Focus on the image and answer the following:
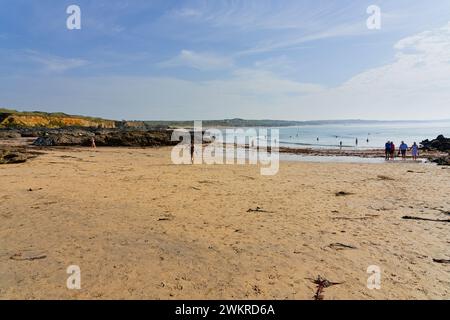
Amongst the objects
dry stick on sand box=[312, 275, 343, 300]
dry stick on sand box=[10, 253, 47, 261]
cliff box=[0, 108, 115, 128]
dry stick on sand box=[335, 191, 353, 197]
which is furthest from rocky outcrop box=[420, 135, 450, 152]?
cliff box=[0, 108, 115, 128]

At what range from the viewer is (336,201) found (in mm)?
12727

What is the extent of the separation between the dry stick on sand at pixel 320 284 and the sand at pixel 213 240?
104 mm

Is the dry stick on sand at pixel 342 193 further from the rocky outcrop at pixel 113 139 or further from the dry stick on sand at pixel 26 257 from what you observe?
the rocky outcrop at pixel 113 139

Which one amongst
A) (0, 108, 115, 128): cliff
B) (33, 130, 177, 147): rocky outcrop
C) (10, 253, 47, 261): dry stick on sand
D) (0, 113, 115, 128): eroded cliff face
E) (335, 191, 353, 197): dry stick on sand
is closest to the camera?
(10, 253, 47, 261): dry stick on sand

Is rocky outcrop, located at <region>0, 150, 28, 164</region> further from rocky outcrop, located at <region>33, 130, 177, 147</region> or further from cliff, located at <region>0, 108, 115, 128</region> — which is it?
cliff, located at <region>0, 108, 115, 128</region>

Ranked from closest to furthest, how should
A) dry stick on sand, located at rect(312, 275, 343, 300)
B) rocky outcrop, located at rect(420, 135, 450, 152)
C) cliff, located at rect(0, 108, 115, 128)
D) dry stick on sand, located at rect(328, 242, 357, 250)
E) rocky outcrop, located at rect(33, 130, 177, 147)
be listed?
dry stick on sand, located at rect(312, 275, 343, 300), dry stick on sand, located at rect(328, 242, 357, 250), rocky outcrop, located at rect(33, 130, 177, 147), rocky outcrop, located at rect(420, 135, 450, 152), cliff, located at rect(0, 108, 115, 128)

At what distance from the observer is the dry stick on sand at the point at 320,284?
5.57 metres

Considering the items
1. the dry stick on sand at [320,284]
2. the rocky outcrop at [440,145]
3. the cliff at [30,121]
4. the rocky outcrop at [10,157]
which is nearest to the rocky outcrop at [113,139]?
the rocky outcrop at [10,157]

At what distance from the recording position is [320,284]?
19.7ft

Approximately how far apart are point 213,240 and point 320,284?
2842 millimetres

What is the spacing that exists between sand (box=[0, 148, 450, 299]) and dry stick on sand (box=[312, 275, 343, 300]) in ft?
0.34

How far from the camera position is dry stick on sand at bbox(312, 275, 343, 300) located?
5.57 m

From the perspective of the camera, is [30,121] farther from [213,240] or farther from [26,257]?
[213,240]

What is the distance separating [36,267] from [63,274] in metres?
0.63
